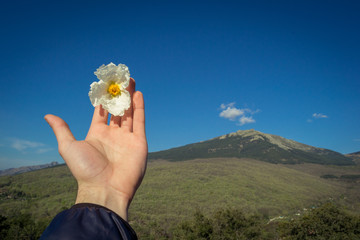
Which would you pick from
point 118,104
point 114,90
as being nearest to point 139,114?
point 118,104

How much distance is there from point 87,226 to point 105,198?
810mm

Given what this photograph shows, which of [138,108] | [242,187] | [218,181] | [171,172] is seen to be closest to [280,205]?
[242,187]

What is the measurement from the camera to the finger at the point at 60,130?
10.3 feet

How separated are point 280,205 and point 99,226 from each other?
121563 mm

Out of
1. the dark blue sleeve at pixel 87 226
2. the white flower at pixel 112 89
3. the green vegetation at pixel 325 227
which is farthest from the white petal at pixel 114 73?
the green vegetation at pixel 325 227

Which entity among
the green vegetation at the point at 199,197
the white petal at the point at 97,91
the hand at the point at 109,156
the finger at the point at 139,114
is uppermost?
the white petal at the point at 97,91

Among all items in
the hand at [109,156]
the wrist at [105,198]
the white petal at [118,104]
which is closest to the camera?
the wrist at [105,198]

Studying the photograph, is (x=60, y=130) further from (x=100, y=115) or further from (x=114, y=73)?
(x=114, y=73)

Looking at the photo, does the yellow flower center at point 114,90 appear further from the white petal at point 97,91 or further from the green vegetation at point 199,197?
the green vegetation at point 199,197

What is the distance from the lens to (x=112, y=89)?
12.8 feet

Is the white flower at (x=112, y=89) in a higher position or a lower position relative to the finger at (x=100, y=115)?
higher

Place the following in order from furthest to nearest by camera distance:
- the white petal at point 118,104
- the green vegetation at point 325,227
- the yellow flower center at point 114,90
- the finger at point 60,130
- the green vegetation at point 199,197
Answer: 1. the green vegetation at point 199,197
2. the green vegetation at point 325,227
3. the yellow flower center at point 114,90
4. the white petal at point 118,104
5. the finger at point 60,130

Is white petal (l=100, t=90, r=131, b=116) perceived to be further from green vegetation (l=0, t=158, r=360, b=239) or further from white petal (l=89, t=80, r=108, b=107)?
green vegetation (l=0, t=158, r=360, b=239)

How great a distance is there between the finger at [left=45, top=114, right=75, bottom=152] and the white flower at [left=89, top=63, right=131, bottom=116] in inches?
22.2
